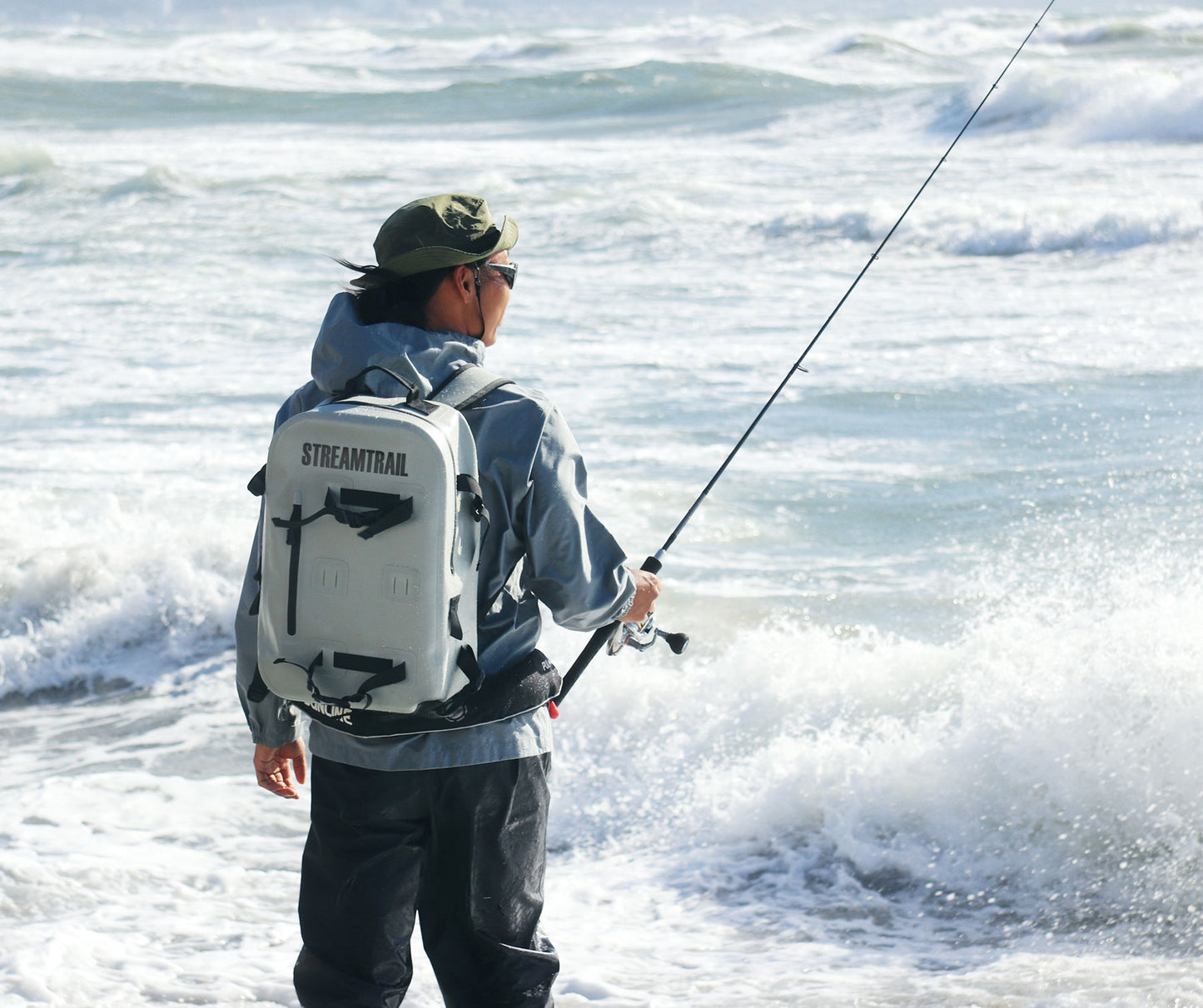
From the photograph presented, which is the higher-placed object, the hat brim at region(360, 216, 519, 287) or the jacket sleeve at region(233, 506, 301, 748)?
the hat brim at region(360, 216, 519, 287)

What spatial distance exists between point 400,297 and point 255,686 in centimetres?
58

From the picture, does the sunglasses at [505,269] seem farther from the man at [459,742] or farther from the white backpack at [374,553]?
the white backpack at [374,553]

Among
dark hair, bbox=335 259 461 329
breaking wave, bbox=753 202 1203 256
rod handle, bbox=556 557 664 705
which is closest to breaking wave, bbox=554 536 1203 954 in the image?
rod handle, bbox=556 557 664 705

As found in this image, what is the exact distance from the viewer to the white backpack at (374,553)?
5.49ft

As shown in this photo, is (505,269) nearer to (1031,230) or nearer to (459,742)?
(459,742)

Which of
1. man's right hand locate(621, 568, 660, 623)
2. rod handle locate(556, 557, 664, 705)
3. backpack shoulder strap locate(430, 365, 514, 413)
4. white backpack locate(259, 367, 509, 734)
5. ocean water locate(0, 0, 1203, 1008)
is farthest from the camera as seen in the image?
ocean water locate(0, 0, 1203, 1008)

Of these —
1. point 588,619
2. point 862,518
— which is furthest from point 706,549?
point 588,619

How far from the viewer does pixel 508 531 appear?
1835 mm

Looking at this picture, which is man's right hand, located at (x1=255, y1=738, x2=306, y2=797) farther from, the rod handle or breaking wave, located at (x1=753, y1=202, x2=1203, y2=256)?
breaking wave, located at (x1=753, y1=202, x2=1203, y2=256)

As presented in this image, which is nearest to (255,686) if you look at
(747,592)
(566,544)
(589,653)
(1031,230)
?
(566,544)

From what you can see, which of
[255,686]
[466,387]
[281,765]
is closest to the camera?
[466,387]

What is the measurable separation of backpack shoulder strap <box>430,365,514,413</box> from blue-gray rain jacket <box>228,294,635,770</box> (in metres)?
0.01

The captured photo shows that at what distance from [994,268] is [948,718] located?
10108 millimetres

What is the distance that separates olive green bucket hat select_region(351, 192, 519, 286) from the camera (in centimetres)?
186
